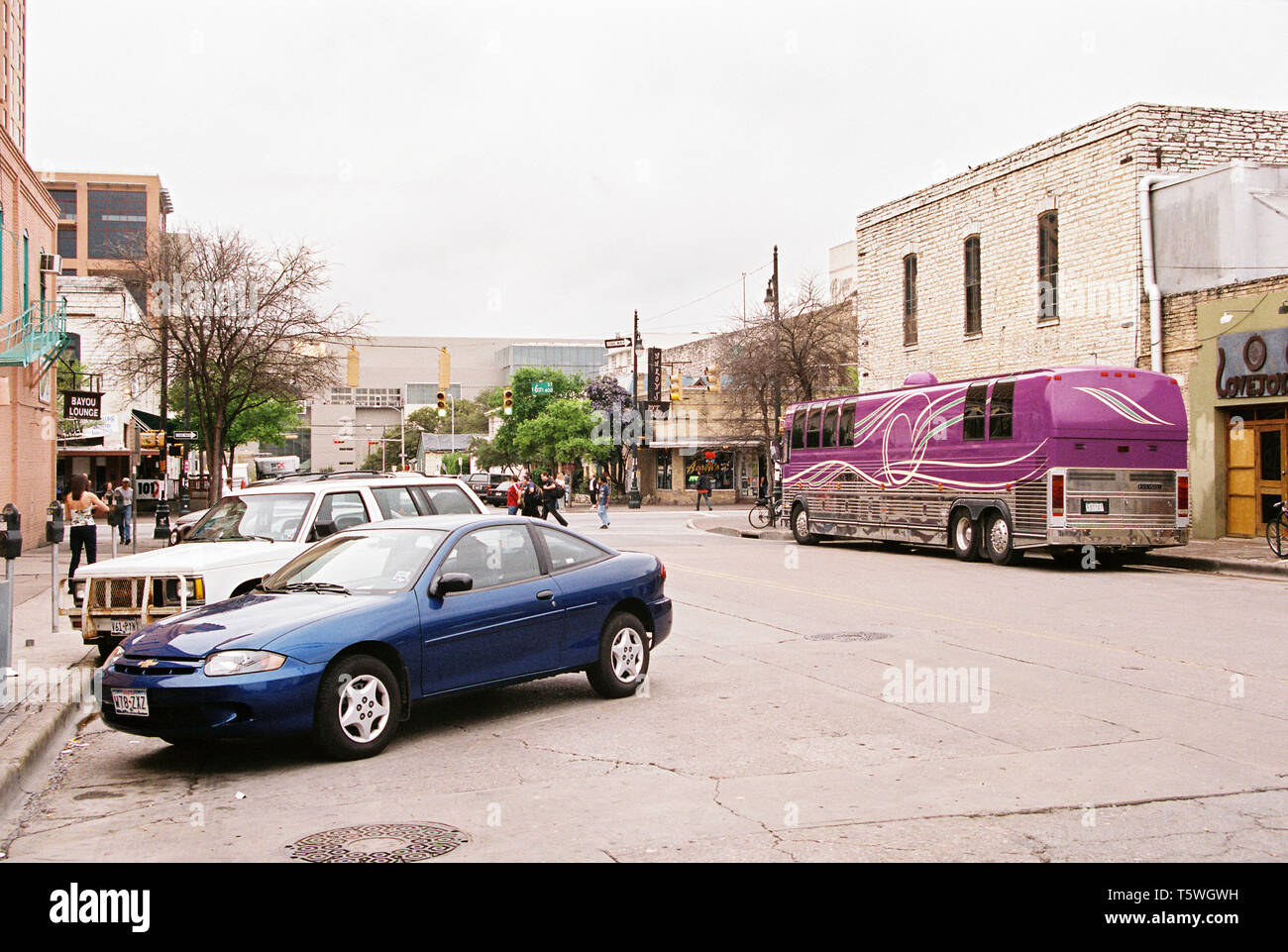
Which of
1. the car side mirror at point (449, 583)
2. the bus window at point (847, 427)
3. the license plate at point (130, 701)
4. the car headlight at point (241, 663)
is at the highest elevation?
the bus window at point (847, 427)

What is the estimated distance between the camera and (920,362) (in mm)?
36250

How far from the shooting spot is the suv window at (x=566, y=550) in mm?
9383

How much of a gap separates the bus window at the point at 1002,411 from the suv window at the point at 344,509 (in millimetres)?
13807

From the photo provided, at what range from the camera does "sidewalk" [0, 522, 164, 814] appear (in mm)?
7590

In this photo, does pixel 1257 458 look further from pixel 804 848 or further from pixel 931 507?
pixel 804 848

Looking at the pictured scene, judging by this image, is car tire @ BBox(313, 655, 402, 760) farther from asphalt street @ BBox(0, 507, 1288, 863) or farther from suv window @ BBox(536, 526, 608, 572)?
suv window @ BBox(536, 526, 608, 572)

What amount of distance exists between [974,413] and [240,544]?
51.3ft

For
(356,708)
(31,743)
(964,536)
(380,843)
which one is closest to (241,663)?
Answer: (356,708)

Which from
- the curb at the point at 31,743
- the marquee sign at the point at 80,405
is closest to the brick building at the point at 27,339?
the marquee sign at the point at 80,405

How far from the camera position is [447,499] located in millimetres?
13297

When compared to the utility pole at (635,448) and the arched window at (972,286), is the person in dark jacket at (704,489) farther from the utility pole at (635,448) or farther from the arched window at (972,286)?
the arched window at (972,286)

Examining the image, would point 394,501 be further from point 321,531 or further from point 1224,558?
point 1224,558

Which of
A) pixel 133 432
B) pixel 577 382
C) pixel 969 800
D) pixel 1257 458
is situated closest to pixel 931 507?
pixel 1257 458

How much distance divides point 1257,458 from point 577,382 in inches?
2654
